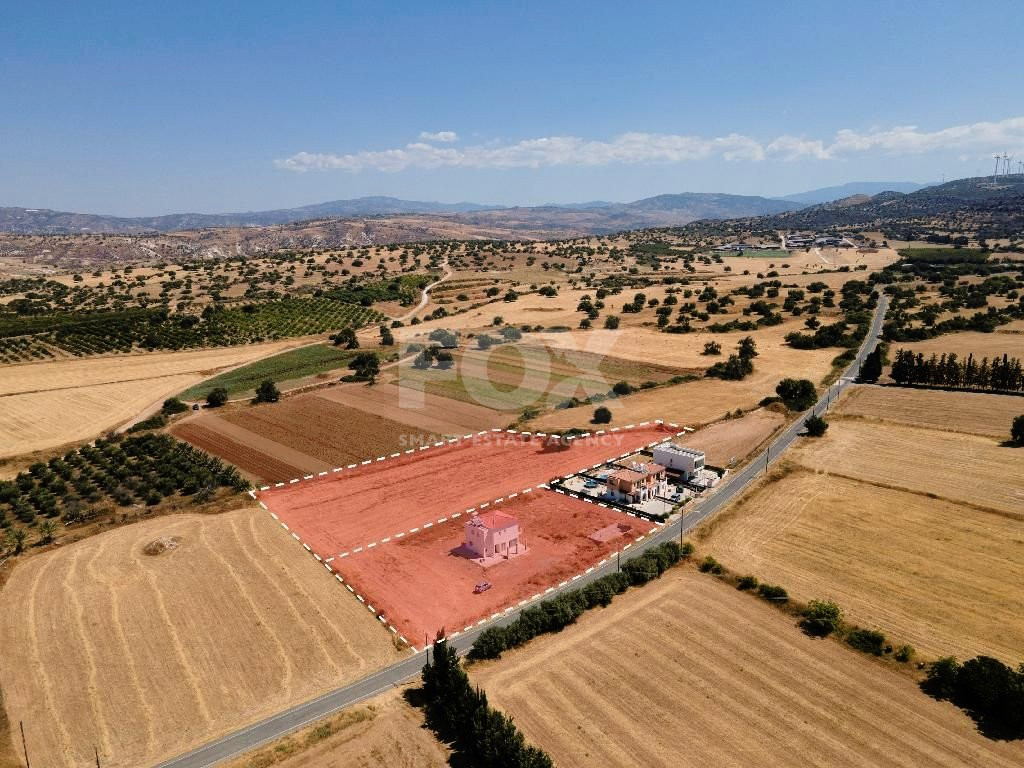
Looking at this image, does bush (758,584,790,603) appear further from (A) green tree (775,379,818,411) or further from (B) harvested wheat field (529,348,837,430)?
(A) green tree (775,379,818,411)

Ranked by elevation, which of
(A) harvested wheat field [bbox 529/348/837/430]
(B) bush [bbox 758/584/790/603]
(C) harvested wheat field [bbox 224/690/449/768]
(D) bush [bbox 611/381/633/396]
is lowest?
(C) harvested wheat field [bbox 224/690/449/768]

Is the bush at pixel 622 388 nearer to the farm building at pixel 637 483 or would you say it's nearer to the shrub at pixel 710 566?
the farm building at pixel 637 483

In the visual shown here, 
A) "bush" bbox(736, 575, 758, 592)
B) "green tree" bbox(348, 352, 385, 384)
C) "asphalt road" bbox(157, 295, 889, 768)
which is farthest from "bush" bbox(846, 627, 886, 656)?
"green tree" bbox(348, 352, 385, 384)

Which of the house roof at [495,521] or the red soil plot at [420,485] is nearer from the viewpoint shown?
the house roof at [495,521]

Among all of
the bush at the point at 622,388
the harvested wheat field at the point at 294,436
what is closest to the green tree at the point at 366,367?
the harvested wheat field at the point at 294,436

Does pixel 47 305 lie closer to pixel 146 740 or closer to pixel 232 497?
pixel 232 497

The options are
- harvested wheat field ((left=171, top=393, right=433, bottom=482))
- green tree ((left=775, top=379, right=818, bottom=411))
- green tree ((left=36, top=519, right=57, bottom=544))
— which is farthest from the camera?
green tree ((left=775, top=379, right=818, bottom=411))
